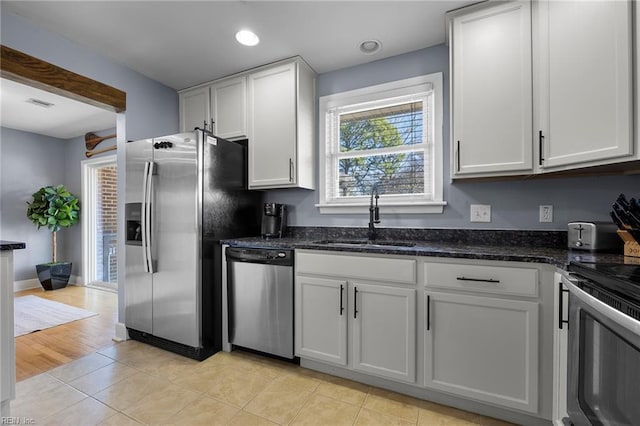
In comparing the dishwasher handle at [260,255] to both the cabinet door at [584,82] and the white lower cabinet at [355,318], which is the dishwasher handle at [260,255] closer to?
the white lower cabinet at [355,318]

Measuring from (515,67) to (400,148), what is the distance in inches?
36.1

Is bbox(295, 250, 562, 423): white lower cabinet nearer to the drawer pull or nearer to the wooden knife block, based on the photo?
the drawer pull

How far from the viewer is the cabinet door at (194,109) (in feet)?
9.57

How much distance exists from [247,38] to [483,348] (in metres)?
2.58

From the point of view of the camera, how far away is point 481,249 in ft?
5.61

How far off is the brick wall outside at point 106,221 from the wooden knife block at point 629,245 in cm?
577

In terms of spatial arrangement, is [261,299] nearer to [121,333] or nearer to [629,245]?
[121,333]

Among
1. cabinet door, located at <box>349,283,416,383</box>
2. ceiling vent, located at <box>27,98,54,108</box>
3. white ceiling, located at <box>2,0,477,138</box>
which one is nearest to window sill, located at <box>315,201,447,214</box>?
cabinet door, located at <box>349,283,416,383</box>

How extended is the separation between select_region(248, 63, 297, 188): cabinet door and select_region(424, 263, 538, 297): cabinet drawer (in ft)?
4.55

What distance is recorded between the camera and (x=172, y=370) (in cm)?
208

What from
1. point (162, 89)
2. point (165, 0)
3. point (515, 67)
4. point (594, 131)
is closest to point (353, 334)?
point (594, 131)

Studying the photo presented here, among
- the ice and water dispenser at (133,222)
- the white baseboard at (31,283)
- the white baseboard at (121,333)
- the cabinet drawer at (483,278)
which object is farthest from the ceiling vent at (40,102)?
the cabinet drawer at (483,278)

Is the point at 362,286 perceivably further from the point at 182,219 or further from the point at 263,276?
the point at 182,219

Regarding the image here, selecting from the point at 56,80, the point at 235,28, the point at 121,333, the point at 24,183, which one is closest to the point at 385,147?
the point at 235,28
